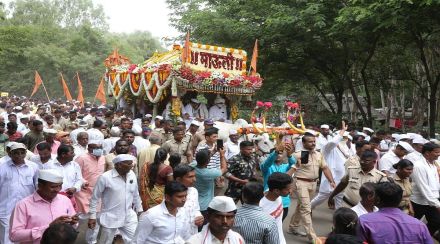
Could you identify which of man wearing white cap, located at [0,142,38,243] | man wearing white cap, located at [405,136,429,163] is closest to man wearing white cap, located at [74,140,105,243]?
man wearing white cap, located at [0,142,38,243]

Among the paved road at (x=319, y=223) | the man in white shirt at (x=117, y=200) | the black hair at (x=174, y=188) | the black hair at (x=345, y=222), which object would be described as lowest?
the paved road at (x=319, y=223)

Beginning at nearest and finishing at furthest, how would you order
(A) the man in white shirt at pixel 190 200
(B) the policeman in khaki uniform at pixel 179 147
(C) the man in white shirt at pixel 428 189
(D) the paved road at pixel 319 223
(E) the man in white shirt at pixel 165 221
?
(E) the man in white shirt at pixel 165 221 → (A) the man in white shirt at pixel 190 200 → (C) the man in white shirt at pixel 428 189 → (D) the paved road at pixel 319 223 → (B) the policeman in khaki uniform at pixel 179 147

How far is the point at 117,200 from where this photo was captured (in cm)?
568

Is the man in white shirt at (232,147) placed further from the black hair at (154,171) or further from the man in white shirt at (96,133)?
the black hair at (154,171)

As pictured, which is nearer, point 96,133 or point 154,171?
point 154,171

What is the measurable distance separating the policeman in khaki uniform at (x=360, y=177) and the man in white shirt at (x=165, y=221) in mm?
2796

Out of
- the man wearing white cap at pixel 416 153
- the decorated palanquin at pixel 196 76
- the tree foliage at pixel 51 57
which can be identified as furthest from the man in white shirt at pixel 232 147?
the tree foliage at pixel 51 57

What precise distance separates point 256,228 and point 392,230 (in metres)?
1.11

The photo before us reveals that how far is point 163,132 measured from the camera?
34.7 feet

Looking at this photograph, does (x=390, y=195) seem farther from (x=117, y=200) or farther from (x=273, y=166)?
(x=117, y=200)

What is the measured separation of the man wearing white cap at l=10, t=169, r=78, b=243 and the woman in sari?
64.0 inches

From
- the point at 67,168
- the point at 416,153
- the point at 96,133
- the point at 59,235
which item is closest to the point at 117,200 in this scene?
the point at 67,168

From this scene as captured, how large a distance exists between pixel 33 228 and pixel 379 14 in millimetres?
12436

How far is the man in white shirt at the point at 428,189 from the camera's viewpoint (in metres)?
6.31
